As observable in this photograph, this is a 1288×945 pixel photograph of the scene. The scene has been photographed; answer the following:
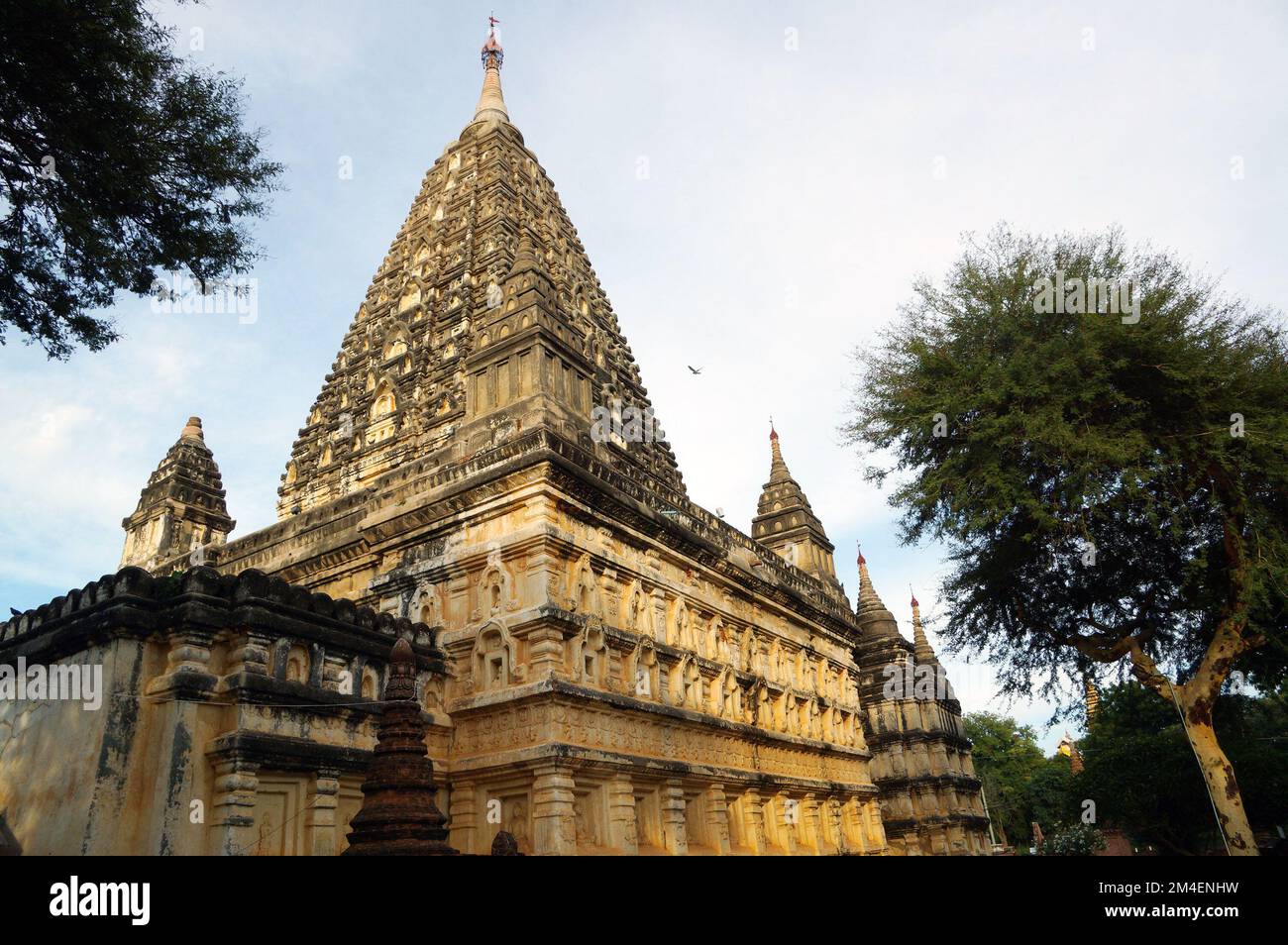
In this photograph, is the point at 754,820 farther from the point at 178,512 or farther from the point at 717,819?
the point at 178,512

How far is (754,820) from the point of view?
20.4m

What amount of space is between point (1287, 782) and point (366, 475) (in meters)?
35.0

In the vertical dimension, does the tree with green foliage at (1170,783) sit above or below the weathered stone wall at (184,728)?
below

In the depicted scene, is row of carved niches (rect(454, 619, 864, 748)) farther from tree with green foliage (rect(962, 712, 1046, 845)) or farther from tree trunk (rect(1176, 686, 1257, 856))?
tree with green foliage (rect(962, 712, 1046, 845))

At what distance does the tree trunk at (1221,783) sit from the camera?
15430 mm

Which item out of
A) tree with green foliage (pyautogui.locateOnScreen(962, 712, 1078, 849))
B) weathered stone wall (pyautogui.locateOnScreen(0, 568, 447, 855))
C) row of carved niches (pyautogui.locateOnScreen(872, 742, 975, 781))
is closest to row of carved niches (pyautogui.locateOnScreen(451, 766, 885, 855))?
weathered stone wall (pyautogui.locateOnScreen(0, 568, 447, 855))

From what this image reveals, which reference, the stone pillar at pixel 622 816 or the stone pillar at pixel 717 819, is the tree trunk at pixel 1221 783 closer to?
the stone pillar at pixel 717 819

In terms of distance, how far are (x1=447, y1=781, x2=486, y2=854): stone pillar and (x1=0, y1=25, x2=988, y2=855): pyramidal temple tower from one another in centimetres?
4

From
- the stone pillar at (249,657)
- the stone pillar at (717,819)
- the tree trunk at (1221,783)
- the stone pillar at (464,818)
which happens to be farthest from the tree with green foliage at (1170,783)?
the stone pillar at (249,657)

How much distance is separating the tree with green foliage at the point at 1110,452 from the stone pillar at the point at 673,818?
8.21 metres

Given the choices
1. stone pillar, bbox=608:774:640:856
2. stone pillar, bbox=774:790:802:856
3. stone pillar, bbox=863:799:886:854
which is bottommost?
stone pillar, bbox=863:799:886:854

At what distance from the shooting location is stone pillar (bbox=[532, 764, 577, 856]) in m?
14.2

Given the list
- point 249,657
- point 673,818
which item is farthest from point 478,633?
point 673,818
